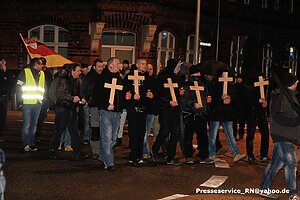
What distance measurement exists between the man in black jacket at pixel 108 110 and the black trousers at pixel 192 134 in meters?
1.59

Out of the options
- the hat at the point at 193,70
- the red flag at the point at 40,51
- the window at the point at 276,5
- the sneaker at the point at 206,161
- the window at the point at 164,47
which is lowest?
the sneaker at the point at 206,161

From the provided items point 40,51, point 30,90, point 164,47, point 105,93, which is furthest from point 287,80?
point 164,47

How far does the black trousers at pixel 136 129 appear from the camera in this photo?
10.8 metres

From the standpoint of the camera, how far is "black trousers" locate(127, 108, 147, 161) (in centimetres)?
1084

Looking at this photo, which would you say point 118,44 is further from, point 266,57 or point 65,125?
point 65,125

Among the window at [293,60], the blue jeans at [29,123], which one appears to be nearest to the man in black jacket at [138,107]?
the blue jeans at [29,123]

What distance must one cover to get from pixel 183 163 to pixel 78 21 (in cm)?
1433

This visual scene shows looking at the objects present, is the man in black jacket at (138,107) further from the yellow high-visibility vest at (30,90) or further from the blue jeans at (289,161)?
the blue jeans at (289,161)

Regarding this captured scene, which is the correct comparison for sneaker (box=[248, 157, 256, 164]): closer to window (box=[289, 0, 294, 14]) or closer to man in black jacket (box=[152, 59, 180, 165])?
man in black jacket (box=[152, 59, 180, 165])

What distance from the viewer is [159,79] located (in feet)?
36.6

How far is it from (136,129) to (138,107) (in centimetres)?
41

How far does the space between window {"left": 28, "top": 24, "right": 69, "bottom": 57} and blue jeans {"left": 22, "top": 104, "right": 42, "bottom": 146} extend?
13081 millimetres

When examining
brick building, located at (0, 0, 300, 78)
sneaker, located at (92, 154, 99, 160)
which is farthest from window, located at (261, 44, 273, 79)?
sneaker, located at (92, 154, 99, 160)

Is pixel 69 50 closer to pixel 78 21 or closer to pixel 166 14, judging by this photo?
pixel 78 21
